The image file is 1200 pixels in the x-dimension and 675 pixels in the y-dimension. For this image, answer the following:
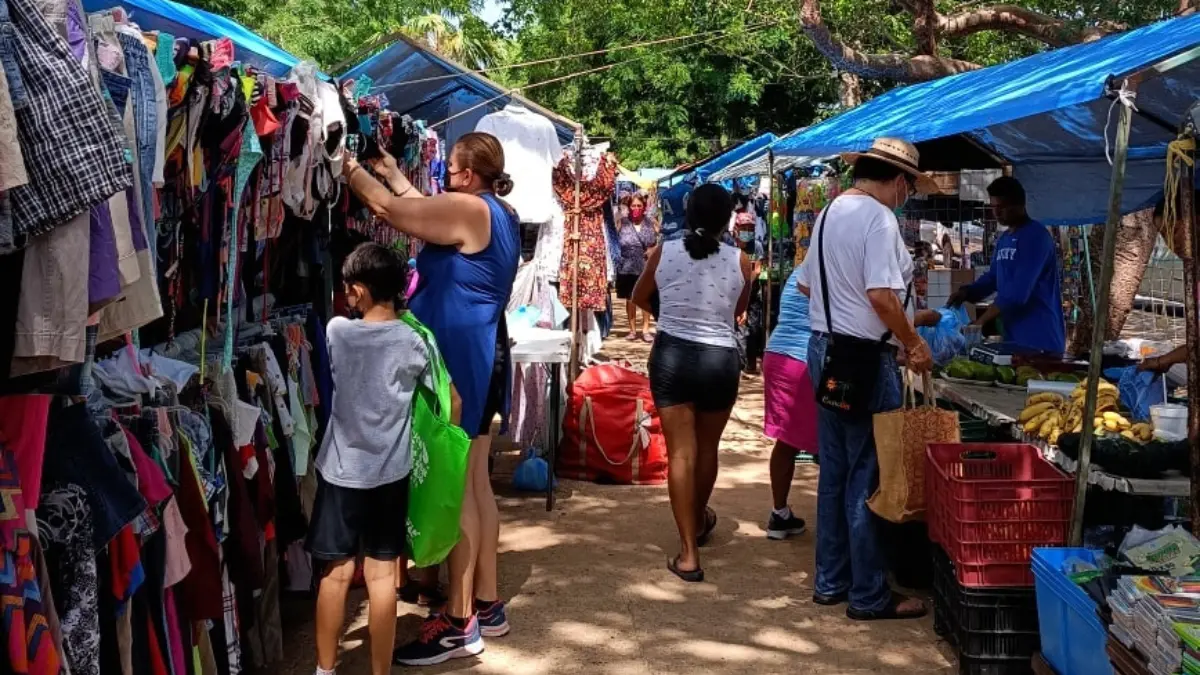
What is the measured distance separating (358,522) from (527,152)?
4.56m

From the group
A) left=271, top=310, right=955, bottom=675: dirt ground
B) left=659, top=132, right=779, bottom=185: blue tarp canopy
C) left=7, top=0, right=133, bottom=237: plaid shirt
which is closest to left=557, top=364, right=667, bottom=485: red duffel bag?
left=271, top=310, right=955, bottom=675: dirt ground

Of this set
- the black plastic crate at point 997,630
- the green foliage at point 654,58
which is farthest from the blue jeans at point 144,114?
the green foliage at point 654,58

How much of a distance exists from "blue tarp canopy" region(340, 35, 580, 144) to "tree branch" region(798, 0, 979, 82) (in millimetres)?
3499

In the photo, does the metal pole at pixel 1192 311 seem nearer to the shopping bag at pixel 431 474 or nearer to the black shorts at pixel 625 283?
the shopping bag at pixel 431 474

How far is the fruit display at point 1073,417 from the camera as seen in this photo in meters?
4.29

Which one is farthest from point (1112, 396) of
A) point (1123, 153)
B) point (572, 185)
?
point (572, 185)

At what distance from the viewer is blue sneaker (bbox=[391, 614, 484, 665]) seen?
434cm

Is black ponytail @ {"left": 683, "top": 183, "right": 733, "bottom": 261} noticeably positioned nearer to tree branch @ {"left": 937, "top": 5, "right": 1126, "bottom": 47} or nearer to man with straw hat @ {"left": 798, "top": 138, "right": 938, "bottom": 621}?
man with straw hat @ {"left": 798, "top": 138, "right": 938, "bottom": 621}

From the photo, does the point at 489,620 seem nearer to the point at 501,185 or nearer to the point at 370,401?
the point at 370,401

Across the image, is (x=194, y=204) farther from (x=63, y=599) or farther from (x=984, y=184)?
(x=984, y=184)

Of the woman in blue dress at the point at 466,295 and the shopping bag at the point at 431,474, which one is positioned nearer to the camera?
the shopping bag at the point at 431,474

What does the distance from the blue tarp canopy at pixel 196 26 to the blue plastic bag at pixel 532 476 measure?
3.00m

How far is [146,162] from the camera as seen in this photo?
9.21 ft

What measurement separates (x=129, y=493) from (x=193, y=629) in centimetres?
85
